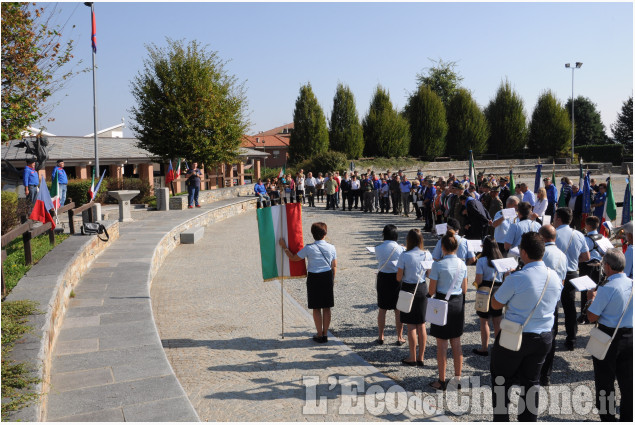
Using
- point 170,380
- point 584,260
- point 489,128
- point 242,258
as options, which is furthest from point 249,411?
point 489,128

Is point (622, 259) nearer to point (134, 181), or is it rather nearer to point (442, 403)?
point (442, 403)

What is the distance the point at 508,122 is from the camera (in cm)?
5603

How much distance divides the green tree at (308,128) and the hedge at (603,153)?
26846 millimetres

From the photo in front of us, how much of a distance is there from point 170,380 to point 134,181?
69.9 feet

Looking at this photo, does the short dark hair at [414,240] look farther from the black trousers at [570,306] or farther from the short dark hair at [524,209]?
the short dark hair at [524,209]

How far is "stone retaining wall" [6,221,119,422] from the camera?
515 centimetres

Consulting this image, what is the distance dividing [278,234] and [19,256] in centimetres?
538

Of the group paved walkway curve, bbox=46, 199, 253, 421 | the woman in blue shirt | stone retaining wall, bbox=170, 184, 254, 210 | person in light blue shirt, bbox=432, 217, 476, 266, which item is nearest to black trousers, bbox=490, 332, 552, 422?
the woman in blue shirt

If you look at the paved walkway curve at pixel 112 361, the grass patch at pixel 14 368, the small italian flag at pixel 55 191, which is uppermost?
the small italian flag at pixel 55 191

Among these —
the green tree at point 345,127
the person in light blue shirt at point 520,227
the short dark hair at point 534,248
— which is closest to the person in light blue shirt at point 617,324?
the short dark hair at point 534,248

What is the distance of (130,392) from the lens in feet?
17.4

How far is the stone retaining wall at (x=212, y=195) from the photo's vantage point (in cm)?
2272

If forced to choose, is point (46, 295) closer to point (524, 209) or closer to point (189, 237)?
point (524, 209)

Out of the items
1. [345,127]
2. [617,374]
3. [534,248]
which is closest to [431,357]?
[617,374]
